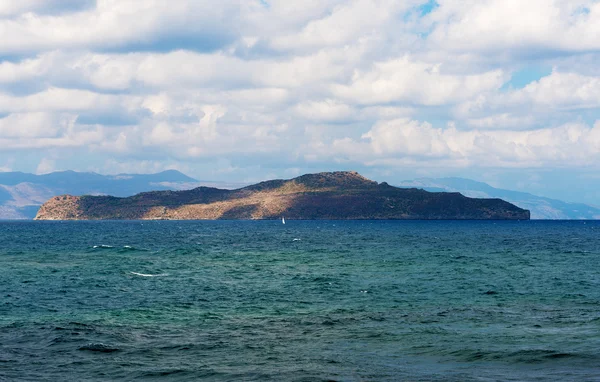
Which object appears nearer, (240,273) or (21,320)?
(21,320)

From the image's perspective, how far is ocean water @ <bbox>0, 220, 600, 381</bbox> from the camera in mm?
32934

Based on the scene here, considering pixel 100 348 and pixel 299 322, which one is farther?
pixel 299 322

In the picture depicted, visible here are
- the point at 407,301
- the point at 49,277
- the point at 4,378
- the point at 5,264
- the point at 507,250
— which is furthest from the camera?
the point at 507,250

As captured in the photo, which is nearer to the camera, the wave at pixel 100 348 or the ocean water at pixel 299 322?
the ocean water at pixel 299 322

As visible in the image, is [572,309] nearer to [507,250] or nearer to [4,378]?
[4,378]

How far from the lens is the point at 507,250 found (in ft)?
414

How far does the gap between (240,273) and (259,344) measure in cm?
4253

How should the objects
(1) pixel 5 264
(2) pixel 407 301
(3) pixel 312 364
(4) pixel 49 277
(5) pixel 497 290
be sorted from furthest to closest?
(1) pixel 5 264 < (4) pixel 49 277 < (5) pixel 497 290 < (2) pixel 407 301 < (3) pixel 312 364

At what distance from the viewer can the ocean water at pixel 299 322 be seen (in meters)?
32.9

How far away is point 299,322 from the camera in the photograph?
151ft

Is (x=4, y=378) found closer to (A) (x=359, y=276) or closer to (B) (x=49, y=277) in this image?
(B) (x=49, y=277)

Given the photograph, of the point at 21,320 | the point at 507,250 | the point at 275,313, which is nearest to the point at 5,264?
the point at 21,320

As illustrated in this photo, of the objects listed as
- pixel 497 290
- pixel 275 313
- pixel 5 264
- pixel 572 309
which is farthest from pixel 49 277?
pixel 572 309

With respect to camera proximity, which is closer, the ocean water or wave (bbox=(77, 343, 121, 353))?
the ocean water
